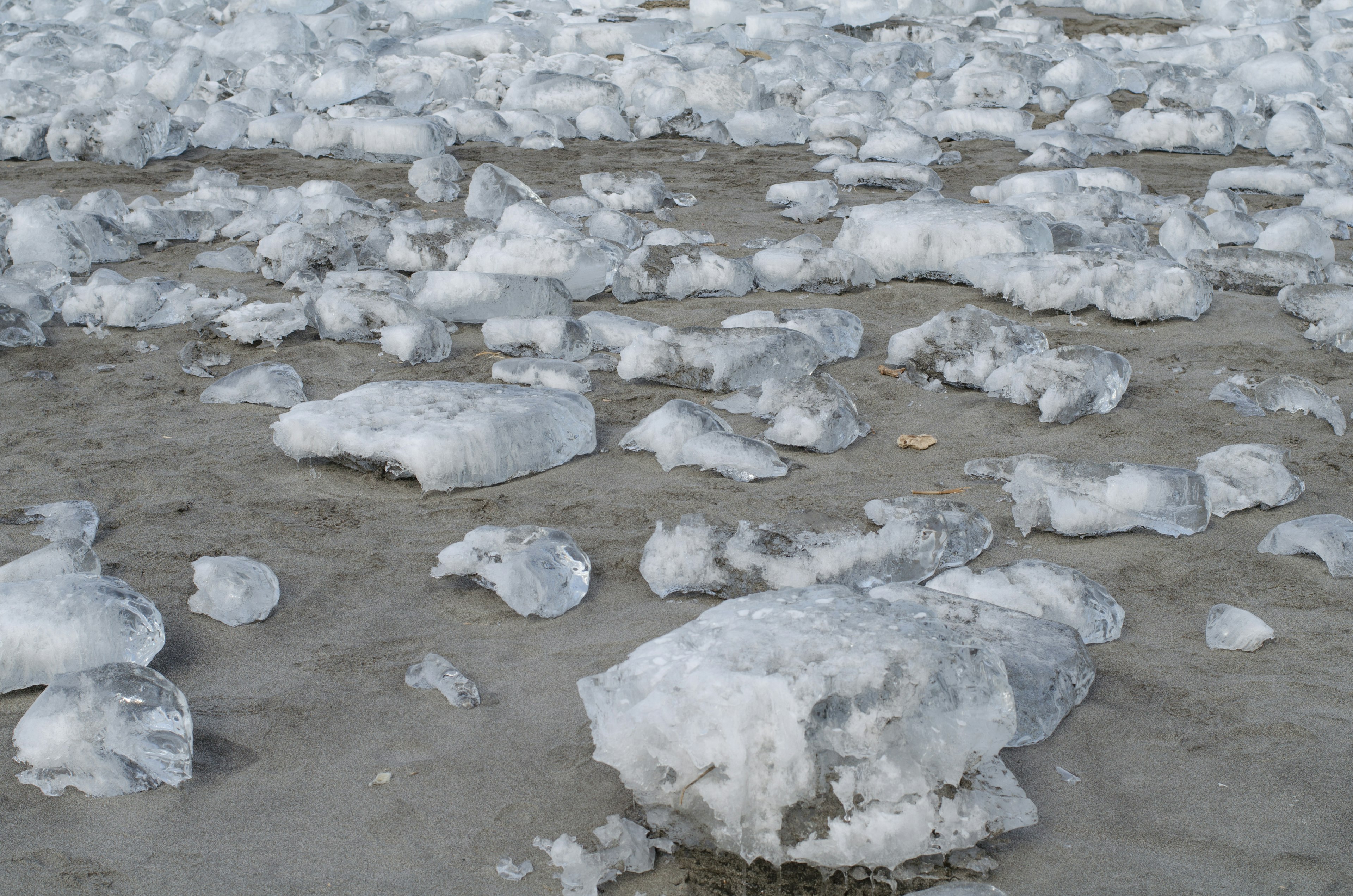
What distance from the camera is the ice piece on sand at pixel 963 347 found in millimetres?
3000

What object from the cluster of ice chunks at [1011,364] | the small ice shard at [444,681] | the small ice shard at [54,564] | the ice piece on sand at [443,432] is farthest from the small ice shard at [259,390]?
the cluster of ice chunks at [1011,364]

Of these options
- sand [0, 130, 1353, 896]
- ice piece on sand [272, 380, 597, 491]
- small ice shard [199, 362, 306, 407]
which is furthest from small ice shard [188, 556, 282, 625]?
small ice shard [199, 362, 306, 407]

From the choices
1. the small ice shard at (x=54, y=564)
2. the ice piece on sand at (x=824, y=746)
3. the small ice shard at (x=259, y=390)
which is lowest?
the small ice shard at (x=259, y=390)

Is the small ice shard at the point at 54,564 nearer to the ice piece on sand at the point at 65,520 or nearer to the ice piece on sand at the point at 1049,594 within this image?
the ice piece on sand at the point at 65,520

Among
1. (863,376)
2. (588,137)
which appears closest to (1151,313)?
(863,376)

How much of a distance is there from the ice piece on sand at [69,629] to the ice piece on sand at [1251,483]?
6.20ft

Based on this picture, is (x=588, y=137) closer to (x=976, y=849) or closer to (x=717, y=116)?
(x=717, y=116)

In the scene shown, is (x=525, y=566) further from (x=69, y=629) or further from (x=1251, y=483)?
(x=1251, y=483)

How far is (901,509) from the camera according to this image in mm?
2146

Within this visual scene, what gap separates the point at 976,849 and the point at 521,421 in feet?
4.61

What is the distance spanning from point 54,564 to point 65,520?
323 mm

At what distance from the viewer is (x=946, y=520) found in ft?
6.95

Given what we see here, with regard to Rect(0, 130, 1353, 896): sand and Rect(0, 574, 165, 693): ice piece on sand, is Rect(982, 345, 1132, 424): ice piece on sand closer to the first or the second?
Rect(0, 130, 1353, 896): sand

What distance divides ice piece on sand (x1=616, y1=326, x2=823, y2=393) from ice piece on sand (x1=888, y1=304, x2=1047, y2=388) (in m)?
0.25
